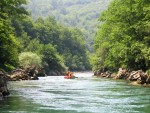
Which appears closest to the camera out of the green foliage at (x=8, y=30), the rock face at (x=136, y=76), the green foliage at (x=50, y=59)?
the green foliage at (x=8, y=30)

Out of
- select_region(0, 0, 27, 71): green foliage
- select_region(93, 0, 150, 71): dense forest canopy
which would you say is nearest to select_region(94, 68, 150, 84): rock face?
select_region(93, 0, 150, 71): dense forest canopy

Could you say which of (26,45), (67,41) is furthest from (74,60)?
(26,45)

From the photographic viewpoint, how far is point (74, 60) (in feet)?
507

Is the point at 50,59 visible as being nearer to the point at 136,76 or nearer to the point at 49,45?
the point at 49,45

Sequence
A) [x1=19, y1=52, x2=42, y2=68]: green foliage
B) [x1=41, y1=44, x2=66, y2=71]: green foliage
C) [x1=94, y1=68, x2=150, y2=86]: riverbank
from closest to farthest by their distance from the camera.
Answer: [x1=94, y1=68, x2=150, y2=86]: riverbank → [x1=19, y1=52, x2=42, y2=68]: green foliage → [x1=41, y1=44, x2=66, y2=71]: green foliage

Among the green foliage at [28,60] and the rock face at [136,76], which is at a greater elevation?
the green foliage at [28,60]

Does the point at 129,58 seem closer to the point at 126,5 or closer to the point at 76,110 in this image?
the point at 126,5

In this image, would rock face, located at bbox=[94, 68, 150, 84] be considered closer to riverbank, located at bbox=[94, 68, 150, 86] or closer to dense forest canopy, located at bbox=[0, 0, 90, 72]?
Answer: riverbank, located at bbox=[94, 68, 150, 86]

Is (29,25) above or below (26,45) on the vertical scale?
above

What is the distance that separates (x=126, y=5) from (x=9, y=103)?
149 feet

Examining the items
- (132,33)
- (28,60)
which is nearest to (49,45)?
(28,60)

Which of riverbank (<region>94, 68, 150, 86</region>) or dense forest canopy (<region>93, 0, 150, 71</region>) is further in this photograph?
dense forest canopy (<region>93, 0, 150, 71</region>)

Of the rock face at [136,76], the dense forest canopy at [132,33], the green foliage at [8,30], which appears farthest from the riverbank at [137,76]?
the green foliage at [8,30]

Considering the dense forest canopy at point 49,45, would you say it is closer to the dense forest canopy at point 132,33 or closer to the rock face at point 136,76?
the rock face at point 136,76
